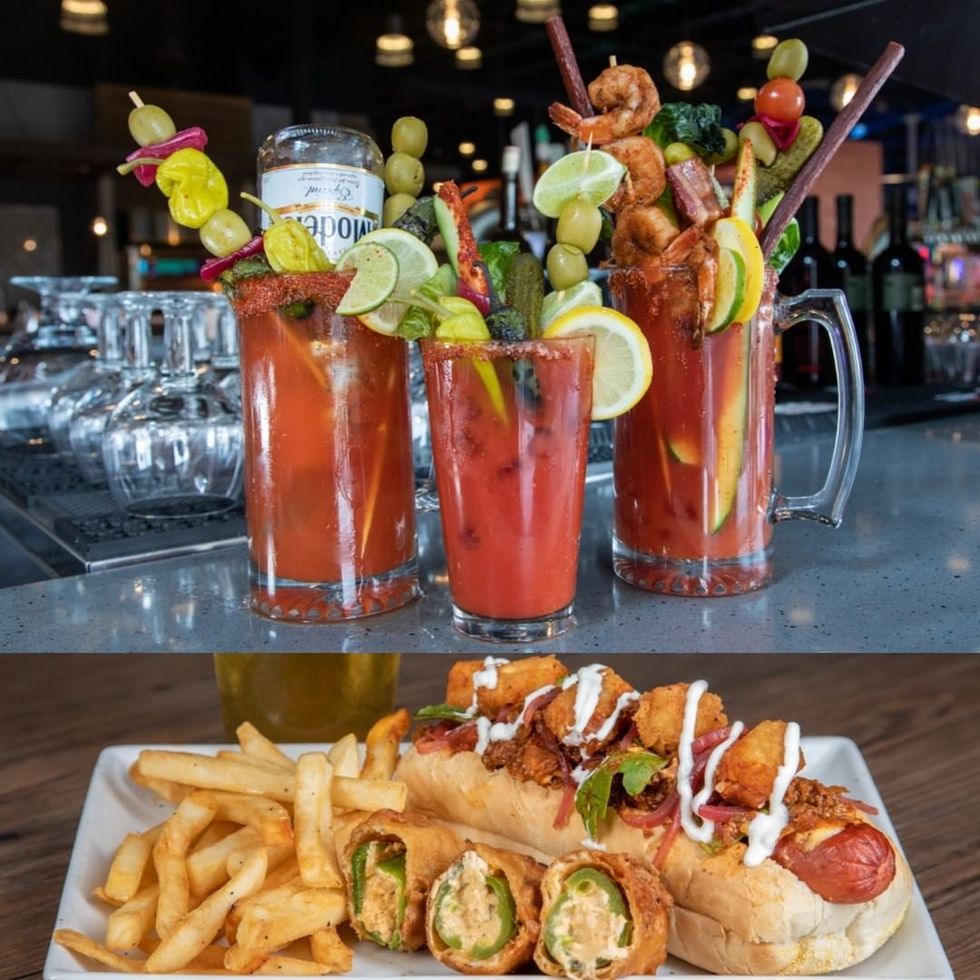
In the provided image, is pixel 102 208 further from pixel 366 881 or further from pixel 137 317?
pixel 366 881

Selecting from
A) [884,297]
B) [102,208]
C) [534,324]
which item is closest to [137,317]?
[534,324]

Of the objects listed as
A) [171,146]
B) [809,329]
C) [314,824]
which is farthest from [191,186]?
[809,329]

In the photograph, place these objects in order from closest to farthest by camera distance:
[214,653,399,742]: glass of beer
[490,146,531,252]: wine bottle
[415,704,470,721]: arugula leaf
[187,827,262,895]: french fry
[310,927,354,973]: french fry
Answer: [310,927,354,973]: french fry < [187,827,262,895]: french fry < [415,704,470,721]: arugula leaf < [214,653,399,742]: glass of beer < [490,146,531,252]: wine bottle

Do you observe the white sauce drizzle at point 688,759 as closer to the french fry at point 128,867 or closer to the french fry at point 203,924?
the french fry at point 203,924

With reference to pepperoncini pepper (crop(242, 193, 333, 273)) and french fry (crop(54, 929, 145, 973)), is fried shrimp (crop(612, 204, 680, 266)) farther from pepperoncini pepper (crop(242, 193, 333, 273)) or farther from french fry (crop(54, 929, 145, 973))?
french fry (crop(54, 929, 145, 973))

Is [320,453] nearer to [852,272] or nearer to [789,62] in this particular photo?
[789,62]

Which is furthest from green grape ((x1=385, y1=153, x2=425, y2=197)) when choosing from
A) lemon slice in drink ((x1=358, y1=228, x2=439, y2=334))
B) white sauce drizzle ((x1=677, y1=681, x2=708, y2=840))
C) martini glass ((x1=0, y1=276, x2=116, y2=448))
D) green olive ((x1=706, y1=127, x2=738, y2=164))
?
martini glass ((x1=0, y1=276, x2=116, y2=448))

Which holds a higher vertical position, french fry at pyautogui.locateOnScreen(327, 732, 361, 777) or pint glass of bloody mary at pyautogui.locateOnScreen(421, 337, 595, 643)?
pint glass of bloody mary at pyautogui.locateOnScreen(421, 337, 595, 643)
